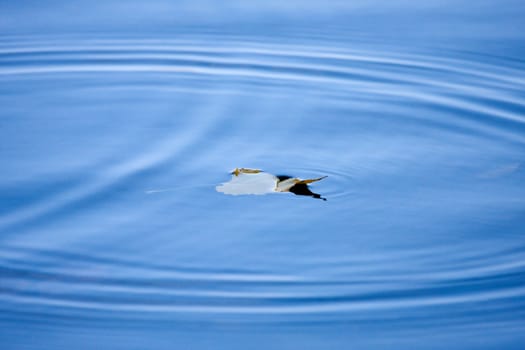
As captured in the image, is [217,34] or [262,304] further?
[217,34]

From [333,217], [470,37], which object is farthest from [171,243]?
[470,37]

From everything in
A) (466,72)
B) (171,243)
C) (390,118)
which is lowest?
(171,243)

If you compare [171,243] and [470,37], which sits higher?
[470,37]

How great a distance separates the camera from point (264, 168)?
7.05 ft

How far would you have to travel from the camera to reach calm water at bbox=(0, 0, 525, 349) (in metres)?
1.58

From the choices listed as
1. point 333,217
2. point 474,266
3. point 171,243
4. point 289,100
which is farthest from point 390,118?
point 171,243

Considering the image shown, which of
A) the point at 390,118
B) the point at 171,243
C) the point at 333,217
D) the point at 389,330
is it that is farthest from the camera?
the point at 390,118

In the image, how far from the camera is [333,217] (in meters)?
1.92

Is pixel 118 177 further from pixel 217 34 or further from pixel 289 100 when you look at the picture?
pixel 217 34

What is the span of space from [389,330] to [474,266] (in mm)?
327

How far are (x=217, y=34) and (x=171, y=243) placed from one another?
1.53 m

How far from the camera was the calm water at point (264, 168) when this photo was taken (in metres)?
1.58

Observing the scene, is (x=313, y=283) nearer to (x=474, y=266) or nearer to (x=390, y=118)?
→ (x=474, y=266)

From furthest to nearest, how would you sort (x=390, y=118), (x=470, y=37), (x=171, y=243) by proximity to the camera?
(x=470, y=37), (x=390, y=118), (x=171, y=243)
